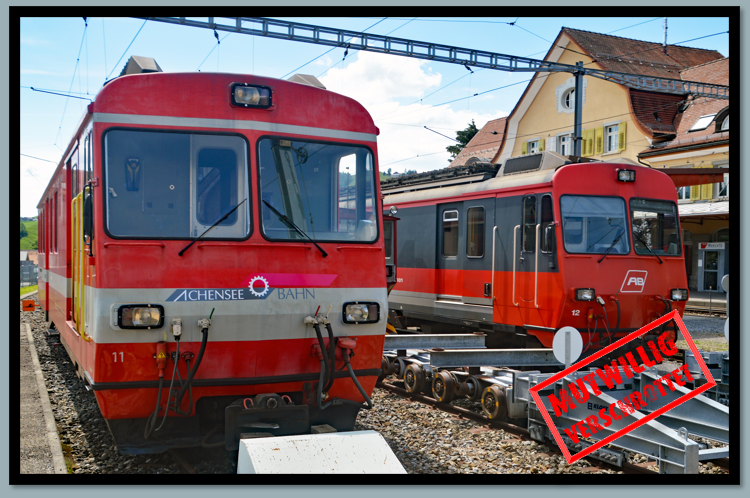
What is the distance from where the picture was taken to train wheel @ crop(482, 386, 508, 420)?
308 inches

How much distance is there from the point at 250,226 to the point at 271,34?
8972 millimetres

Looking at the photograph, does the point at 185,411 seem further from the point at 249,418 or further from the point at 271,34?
the point at 271,34

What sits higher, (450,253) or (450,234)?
(450,234)

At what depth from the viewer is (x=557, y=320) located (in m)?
9.60

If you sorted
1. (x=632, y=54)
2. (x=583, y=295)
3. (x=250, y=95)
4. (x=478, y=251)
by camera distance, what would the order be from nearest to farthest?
(x=250, y=95)
(x=583, y=295)
(x=478, y=251)
(x=632, y=54)

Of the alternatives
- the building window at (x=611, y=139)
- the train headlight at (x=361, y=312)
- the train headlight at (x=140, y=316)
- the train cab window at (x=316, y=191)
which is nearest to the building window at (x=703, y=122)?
the building window at (x=611, y=139)

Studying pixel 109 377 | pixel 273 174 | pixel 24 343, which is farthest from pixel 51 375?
pixel 273 174

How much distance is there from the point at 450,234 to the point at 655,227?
342cm

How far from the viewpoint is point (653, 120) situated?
27.0 metres

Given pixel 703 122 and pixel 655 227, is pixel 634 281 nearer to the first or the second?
pixel 655 227

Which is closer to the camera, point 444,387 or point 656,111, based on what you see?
point 444,387

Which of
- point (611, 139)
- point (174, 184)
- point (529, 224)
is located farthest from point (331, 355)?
point (611, 139)

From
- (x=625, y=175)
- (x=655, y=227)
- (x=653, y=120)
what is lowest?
(x=655, y=227)

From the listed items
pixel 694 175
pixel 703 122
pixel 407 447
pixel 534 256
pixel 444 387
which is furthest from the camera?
pixel 703 122
